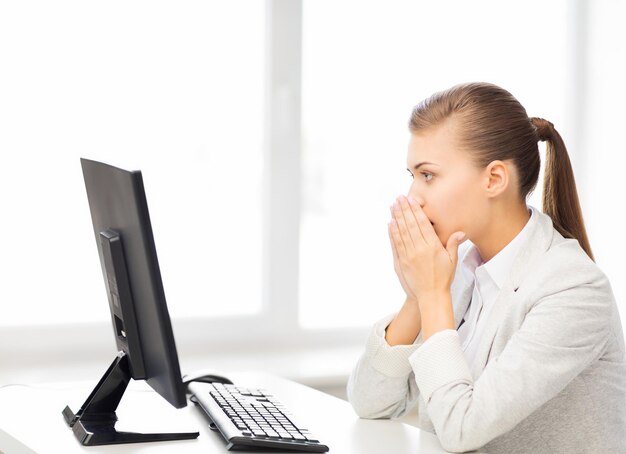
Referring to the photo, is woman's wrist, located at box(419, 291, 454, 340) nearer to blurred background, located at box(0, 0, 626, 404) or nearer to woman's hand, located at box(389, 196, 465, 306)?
woman's hand, located at box(389, 196, 465, 306)

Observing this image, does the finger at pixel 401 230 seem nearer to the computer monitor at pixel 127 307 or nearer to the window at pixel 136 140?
the computer monitor at pixel 127 307

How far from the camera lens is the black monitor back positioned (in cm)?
131

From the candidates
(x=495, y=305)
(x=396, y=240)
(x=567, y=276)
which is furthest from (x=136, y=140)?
(x=567, y=276)

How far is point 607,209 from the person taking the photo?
3.30m

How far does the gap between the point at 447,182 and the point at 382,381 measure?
15.5 inches

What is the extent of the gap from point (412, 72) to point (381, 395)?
5.11 feet

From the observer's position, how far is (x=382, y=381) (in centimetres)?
171

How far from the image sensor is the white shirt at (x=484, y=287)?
171 centimetres

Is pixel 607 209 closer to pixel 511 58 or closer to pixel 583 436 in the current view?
pixel 511 58

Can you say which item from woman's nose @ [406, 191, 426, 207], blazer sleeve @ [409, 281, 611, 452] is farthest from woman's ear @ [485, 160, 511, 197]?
blazer sleeve @ [409, 281, 611, 452]

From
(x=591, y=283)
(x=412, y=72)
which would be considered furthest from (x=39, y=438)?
(x=412, y=72)

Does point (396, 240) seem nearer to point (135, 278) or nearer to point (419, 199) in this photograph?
point (419, 199)

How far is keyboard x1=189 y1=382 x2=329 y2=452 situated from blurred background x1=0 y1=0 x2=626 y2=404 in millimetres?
842

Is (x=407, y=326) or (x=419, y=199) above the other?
(x=419, y=199)
